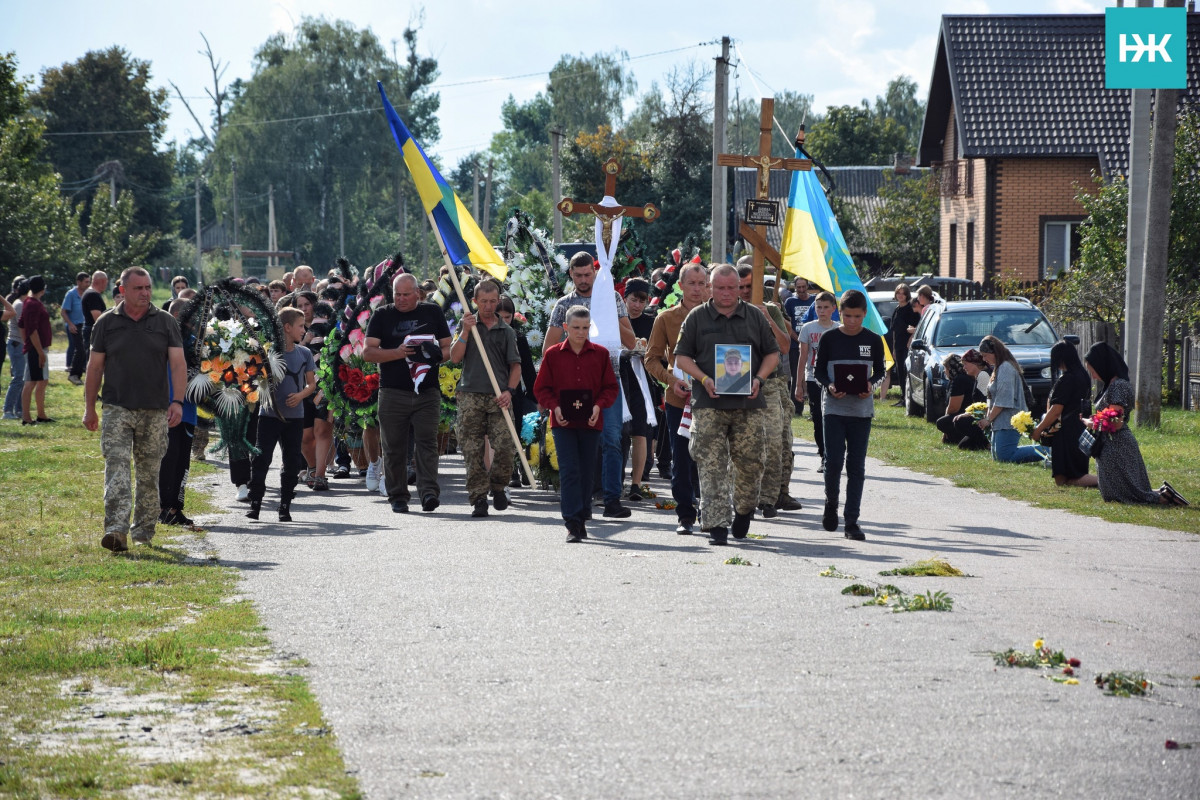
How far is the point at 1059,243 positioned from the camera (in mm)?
38219

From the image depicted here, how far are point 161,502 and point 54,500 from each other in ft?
6.39

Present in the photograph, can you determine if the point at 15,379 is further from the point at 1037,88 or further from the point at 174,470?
the point at 1037,88

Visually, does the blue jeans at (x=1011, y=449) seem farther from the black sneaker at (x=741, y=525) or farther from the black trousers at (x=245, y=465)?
the black trousers at (x=245, y=465)

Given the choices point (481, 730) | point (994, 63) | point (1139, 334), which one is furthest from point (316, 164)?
point (481, 730)

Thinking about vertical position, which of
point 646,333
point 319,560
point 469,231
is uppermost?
point 469,231

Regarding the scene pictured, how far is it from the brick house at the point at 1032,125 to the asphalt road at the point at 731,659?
27.4 meters

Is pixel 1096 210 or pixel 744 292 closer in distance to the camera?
pixel 744 292

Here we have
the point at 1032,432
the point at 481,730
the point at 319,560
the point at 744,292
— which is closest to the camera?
the point at 481,730

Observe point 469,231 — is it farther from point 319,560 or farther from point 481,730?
point 481,730

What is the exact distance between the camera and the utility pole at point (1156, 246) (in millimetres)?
18766

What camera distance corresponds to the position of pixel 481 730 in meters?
5.77

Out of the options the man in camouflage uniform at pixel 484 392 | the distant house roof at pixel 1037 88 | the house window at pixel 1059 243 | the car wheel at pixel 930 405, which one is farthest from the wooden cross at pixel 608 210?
the house window at pixel 1059 243

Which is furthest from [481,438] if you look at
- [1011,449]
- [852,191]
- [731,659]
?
[852,191]

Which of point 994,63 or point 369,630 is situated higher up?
point 994,63
